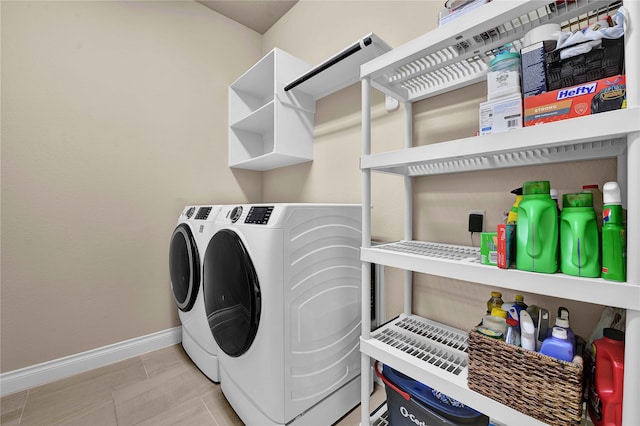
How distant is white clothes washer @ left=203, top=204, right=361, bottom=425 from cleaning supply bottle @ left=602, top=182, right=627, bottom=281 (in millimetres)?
872

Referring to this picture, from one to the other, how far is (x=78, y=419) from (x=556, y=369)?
199 centimetres

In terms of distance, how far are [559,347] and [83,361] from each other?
2.41 m

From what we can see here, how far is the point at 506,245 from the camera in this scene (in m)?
0.71

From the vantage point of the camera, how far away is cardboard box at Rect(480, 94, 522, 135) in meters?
0.71

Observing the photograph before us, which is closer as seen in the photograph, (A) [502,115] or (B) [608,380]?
(B) [608,380]

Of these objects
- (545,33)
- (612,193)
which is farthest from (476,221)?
(545,33)

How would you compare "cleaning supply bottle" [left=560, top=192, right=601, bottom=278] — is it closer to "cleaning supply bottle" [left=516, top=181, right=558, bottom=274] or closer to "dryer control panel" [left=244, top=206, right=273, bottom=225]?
"cleaning supply bottle" [left=516, top=181, right=558, bottom=274]

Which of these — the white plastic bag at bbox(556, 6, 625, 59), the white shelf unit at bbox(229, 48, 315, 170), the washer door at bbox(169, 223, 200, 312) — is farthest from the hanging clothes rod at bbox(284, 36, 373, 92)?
the washer door at bbox(169, 223, 200, 312)

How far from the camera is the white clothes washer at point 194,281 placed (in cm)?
152

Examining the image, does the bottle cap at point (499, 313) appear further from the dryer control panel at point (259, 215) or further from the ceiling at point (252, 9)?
the ceiling at point (252, 9)

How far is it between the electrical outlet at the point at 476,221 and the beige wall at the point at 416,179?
0.09 feet

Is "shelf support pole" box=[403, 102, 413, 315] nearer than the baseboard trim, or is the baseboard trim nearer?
"shelf support pole" box=[403, 102, 413, 315]

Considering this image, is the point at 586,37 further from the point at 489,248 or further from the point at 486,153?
the point at 489,248

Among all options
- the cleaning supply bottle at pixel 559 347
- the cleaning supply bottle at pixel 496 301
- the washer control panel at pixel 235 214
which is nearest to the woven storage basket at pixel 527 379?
the cleaning supply bottle at pixel 559 347
